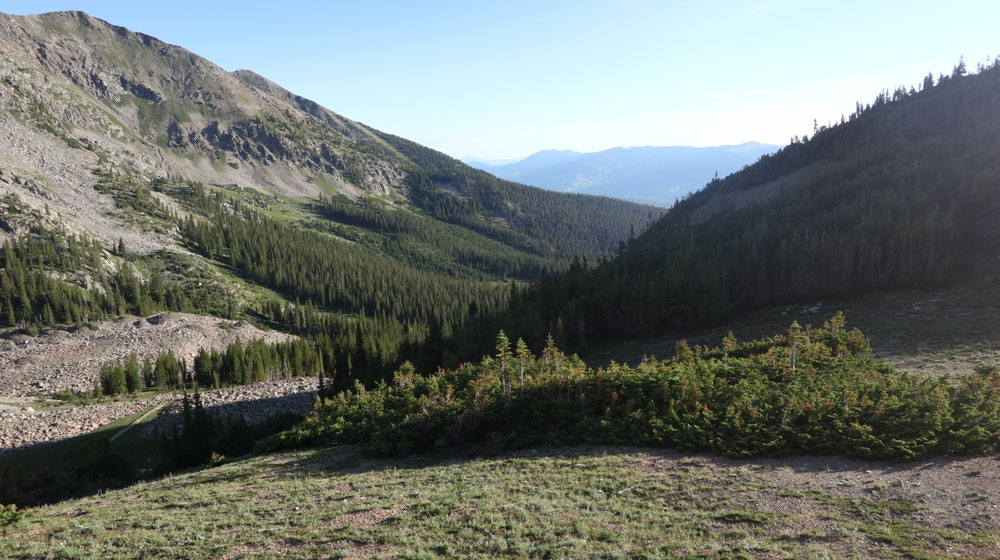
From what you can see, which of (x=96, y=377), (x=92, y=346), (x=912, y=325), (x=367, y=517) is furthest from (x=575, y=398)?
(x=92, y=346)

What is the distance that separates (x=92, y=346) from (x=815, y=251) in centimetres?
14994

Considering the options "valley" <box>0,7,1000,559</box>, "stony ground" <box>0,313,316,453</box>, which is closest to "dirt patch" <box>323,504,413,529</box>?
"valley" <box>0,7,1000,559</box>

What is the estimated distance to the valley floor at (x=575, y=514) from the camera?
44.0 feet

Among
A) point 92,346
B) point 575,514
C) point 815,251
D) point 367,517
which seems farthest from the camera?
point 92,346

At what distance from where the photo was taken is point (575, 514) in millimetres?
16500

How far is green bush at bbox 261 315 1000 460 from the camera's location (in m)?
21.8

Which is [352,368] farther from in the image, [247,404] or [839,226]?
[839,226]

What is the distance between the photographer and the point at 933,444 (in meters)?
20.0

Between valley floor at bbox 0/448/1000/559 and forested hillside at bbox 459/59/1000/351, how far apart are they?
49.2 m

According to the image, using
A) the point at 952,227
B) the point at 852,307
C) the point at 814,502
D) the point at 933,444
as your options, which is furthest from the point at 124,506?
the point at 952,227

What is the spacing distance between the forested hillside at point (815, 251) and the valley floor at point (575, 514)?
49161mm

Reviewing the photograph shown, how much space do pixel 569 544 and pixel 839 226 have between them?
350ft

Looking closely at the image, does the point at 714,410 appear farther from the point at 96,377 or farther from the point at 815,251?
the point at 96,377

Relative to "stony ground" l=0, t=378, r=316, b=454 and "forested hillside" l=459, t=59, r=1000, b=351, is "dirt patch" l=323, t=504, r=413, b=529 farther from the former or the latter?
"forested hillside" l=459, t=59, r=1000, b=351
